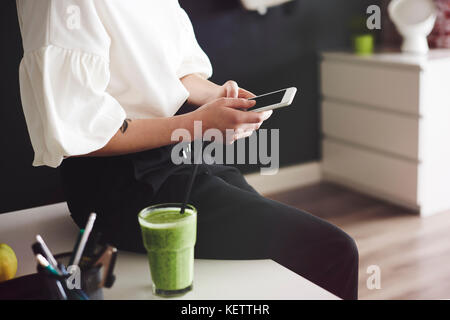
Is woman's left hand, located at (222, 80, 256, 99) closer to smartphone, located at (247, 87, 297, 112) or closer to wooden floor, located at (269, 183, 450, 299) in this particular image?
smartphone, located at (247, 87, 297, 112)

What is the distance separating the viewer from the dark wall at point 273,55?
7.88ft

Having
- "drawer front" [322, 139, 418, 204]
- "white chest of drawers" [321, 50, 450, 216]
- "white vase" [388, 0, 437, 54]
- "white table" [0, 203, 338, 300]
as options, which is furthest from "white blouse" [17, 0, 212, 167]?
"white vase" [388, 0, 437, 54]

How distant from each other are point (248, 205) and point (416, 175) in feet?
6.21

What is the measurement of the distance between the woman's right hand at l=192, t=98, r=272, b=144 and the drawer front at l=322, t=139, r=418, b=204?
1.89m

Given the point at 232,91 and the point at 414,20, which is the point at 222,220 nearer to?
the point at 232,91

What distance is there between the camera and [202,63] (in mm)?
Result: 1587

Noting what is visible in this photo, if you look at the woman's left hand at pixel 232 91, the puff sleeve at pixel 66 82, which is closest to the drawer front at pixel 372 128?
the woman's left hand at pixel 232 91

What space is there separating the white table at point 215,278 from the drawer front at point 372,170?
2.00 metres

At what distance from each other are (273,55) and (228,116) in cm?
213

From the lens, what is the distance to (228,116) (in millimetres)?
1126
